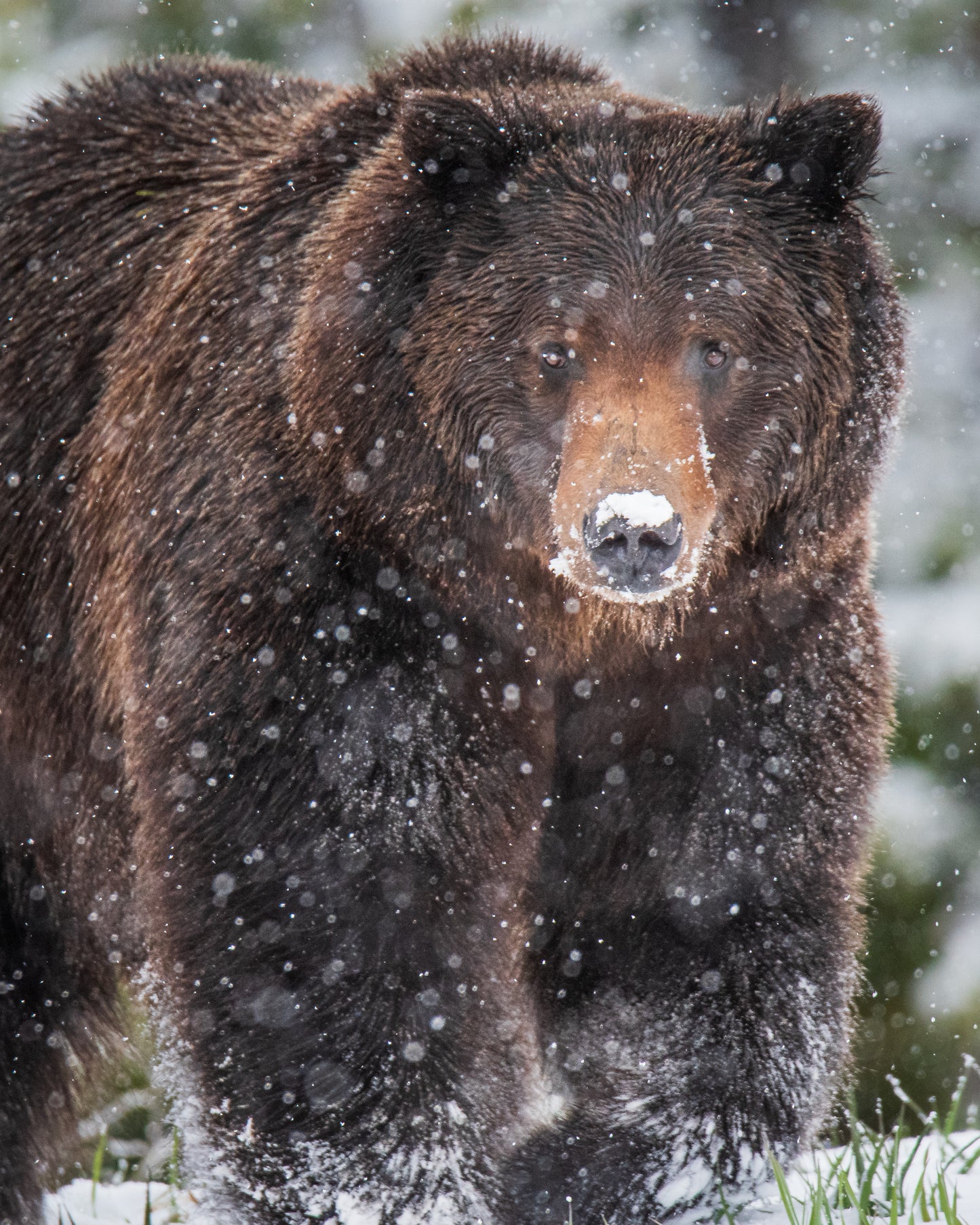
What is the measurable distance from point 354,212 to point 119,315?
2.81 feet

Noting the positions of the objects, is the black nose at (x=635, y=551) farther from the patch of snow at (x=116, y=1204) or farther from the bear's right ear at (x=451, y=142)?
the patch of snow at (x=116, y=1204)

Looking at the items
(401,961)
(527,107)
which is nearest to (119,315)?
(527,107)

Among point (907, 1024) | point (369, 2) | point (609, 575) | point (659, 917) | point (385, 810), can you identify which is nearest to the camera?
point (609, 575)

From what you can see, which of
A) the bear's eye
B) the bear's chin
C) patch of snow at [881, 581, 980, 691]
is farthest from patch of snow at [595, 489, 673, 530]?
patch of snow at [881, 581, 980, 691]

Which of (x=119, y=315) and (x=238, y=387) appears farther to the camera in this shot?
(x=119, y=315)

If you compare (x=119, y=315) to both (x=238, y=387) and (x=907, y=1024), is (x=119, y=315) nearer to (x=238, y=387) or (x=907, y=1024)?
(x=238, y=387)

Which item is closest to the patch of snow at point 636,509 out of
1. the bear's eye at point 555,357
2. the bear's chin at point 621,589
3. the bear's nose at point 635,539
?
the bear's nose at point 635,539

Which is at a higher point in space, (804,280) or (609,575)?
(804,280)

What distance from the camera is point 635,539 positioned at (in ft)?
10.9

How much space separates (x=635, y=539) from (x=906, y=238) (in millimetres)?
6988

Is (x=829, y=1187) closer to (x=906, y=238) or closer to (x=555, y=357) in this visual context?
(x=555, y=357)

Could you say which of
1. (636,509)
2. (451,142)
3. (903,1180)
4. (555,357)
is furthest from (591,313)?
(903,1180)

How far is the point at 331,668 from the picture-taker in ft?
12.3

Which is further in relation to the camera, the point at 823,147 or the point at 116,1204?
the point at 116,1204
